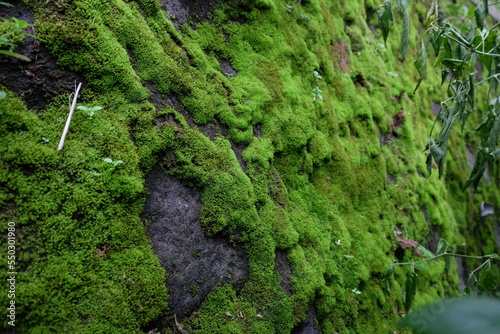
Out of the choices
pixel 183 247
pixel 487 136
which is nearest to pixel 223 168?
pixel 183 247

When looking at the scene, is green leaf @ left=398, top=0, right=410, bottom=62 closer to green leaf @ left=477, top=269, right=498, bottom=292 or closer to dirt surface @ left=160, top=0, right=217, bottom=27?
green leaf @ left=477, top=269, right=498, bottom=292

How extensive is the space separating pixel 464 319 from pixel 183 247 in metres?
2.06

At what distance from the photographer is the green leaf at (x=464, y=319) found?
49 centimetres

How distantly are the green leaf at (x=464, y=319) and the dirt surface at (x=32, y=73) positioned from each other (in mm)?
2349

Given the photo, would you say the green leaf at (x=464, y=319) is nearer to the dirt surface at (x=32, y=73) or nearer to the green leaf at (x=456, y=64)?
the dirt surface at (x=32, y=73)

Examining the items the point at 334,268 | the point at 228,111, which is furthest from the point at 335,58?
the point at 334,268

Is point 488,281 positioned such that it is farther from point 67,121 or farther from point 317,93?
point 67,121

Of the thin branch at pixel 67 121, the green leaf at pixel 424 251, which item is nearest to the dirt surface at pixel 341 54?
the green leaf at pixel 424 251

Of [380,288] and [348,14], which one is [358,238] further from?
[348,14]

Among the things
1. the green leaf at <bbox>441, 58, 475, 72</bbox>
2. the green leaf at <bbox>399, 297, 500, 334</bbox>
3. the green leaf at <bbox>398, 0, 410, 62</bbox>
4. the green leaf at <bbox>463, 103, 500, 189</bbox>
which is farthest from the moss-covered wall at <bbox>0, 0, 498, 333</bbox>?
the green leaf at <bbox>399, 297, 500, 334</bbox>

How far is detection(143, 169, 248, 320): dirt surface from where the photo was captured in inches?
89.7

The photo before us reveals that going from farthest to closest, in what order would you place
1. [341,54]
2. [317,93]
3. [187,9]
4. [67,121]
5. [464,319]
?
[341,54] → [317,93] → [187,9] → [67,121] → [464,319]

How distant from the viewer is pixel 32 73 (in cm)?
218

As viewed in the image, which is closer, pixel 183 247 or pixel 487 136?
pixel 183 247
